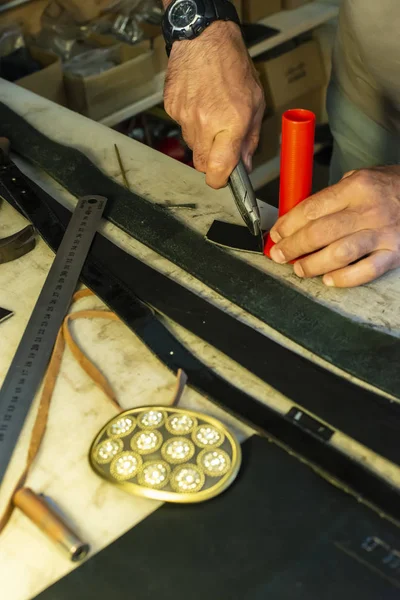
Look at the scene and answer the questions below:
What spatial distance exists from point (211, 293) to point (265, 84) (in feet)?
4.82

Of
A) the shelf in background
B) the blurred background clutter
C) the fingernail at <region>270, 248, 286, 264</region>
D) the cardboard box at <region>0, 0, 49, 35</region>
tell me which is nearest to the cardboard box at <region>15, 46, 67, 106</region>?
the blurred background clutter

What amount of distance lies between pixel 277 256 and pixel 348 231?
11 centimetres

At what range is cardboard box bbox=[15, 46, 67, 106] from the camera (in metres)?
1.68

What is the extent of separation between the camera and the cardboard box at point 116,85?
5.90 ft

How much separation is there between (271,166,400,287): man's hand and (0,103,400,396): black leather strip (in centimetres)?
6

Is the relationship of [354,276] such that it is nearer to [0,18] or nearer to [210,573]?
[210,573]

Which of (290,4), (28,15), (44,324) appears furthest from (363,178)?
(290,4)

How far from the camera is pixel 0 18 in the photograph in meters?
1.85

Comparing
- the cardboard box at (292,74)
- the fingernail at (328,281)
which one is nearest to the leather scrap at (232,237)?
the fingernail at (328,281)

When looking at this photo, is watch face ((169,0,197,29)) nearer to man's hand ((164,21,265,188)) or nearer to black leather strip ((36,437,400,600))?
man's hand ((164,21,265,188))

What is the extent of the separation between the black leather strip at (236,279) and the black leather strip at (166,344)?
0.05m

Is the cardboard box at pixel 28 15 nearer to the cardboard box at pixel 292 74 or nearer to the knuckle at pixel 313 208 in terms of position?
the cardboard box at pixel 292 74

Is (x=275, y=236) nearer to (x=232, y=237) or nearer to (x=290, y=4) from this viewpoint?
(x=232, y=237)

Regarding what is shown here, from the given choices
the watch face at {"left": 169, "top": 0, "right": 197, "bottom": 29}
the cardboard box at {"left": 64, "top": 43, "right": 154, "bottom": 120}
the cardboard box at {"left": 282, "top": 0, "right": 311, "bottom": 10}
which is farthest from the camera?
the cardboard box at {"left": 282, "top": 0, "right": 311, "bottom": 10}
